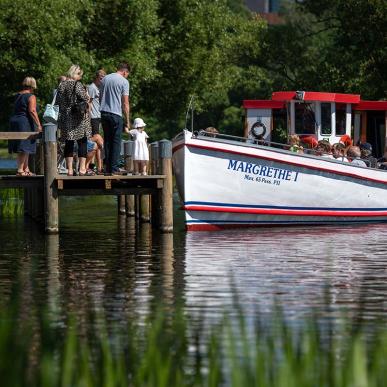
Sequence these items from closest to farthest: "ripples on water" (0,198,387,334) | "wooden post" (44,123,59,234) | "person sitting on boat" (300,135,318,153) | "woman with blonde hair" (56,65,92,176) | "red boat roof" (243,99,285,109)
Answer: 1. "ripples on water" (0,198,387,334)
2. "woman with blonde hair" (56,65,92,176)
3. "wooden post" (44,123,59,234)
4. "person sitting on boat" (300,135,318,153)
5. "red boat roof" (243,99,285,109)

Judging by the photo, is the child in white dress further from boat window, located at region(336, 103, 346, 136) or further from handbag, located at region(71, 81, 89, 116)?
boat window, located at region(336, 103, 346, 136)

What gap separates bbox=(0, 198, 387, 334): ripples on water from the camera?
13.7m

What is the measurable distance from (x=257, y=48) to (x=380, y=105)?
31464mm

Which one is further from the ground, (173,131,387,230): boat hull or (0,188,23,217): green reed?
(173,131,387,230): boat hull

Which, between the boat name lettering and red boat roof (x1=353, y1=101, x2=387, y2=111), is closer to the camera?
the boat name lettering

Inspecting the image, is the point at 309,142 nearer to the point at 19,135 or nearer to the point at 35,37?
the point at 19,135

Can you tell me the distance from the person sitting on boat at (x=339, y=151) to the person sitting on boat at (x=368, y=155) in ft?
1.17

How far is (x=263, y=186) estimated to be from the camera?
26.0m

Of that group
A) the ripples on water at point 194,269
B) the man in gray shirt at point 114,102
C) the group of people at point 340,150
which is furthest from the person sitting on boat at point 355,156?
the man in gray shirt at point 114,102

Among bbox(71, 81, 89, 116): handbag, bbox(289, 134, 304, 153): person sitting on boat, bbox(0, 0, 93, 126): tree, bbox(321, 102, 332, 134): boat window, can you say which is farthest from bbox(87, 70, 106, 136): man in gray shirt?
bbox(0, 0, 93, 126): tree

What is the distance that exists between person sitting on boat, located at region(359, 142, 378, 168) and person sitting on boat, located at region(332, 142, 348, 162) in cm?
36

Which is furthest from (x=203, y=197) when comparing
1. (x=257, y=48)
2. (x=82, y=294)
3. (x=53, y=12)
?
(x=257, y=48)

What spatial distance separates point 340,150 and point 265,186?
84.5 inches

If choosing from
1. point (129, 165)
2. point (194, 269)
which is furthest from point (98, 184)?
point (194, 269)
